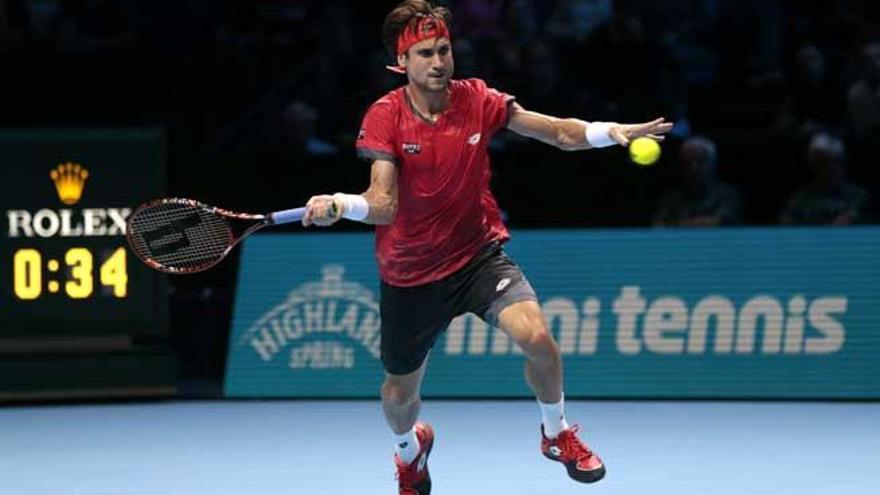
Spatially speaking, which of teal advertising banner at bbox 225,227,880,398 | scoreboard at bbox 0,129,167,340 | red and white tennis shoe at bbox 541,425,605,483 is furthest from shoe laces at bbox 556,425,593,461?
scoreboard at bbox 0,129,167,340

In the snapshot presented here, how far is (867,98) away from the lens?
1229cm

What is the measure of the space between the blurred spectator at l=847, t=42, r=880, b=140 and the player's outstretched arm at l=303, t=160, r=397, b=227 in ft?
18.7

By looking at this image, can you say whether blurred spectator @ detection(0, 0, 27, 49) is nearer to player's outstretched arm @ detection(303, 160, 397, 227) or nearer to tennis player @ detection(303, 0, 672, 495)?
tennis player @ detection(303, 0, 672, 495)

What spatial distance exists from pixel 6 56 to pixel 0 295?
11.7 feet

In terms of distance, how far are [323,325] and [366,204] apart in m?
5.01

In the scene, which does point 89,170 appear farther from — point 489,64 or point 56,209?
point 489,64

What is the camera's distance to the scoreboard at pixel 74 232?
11.6 m

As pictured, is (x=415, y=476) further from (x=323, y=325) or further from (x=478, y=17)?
(x=478, y=17)

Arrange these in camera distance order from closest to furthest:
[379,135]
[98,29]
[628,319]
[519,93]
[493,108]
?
1. [379,135]
2. [493,108]
3. [628,319]
4. [519,93]
5. [98,29]

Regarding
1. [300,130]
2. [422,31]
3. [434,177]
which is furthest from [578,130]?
[300,130]

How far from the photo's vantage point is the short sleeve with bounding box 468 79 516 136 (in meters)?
7.52

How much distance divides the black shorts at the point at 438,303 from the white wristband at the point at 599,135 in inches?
24.2

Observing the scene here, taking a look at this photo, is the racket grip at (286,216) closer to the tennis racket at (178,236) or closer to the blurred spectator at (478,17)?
the tennis racket at (178,236)

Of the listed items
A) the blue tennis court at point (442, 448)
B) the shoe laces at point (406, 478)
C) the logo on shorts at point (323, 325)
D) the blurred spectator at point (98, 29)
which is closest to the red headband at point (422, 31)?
the shoe laces at point (406, 478)
